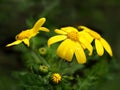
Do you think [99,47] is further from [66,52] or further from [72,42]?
[66,52]

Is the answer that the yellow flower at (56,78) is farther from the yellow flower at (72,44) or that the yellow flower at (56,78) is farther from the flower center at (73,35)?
the flower center at (73,35)

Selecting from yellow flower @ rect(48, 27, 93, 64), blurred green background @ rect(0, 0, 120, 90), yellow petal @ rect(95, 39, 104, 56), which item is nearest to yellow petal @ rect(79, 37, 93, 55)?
yellow flower @ rect(48, 27, 93, 64)

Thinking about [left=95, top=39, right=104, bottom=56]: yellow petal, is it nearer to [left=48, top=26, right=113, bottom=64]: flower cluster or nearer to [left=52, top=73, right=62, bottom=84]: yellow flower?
[left=48, top=26, right=113, bottom=64]: flower cluster

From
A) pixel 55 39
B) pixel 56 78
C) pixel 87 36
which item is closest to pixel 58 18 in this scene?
pixel 87 36

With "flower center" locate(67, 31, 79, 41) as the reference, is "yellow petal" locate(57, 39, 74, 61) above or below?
below

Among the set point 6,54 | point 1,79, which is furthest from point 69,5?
point 1,79
